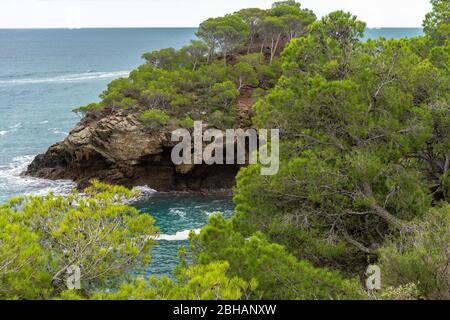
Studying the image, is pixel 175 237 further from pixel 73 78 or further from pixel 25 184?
pixel 73 78

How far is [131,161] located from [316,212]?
86.4 ft

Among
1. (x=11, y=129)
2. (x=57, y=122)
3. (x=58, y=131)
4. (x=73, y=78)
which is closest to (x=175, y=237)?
(x=58, y=131)

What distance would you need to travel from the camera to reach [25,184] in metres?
39.8

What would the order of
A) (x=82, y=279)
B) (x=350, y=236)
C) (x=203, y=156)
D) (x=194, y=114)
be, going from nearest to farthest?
(x=82, y=279), (x=350, y=236), (x=203, y=156), (x=194, y=114)

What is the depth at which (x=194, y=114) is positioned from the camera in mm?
41281

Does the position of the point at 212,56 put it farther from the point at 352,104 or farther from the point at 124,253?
the point at 124,253

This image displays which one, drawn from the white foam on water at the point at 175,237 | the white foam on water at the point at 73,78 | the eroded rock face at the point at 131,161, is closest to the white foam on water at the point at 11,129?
the eroded rock face at the point at 131,161

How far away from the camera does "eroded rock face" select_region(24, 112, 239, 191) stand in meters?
38.7

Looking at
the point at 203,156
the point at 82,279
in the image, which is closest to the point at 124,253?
the point at 82,279

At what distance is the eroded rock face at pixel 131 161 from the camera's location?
38.7 metres

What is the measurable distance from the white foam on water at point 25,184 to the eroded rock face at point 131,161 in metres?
1.22

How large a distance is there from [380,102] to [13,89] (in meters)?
88.2

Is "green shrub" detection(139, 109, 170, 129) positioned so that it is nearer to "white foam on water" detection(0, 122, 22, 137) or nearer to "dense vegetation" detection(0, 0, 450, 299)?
"dense vegetation" detection(0, 0, 450, 299)

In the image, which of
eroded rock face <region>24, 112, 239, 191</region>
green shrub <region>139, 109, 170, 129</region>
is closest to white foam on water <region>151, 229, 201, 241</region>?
Answer: eroded rock face <region>24, 112, 239, 191</region>
